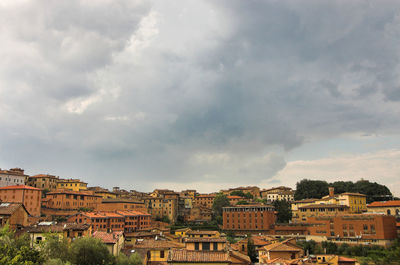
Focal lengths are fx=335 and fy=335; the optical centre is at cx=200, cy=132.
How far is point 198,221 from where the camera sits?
13725 centimetres

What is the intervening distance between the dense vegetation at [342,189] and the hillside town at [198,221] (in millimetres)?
16172

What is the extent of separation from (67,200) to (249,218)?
64.1 metres

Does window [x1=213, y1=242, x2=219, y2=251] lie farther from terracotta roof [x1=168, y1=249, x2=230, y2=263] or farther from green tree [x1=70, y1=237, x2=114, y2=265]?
green tree [x1=70, y1=237, x2=114, y2=265]

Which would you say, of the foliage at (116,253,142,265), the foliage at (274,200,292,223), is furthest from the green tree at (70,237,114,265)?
the foliage at (274,200,292,223)

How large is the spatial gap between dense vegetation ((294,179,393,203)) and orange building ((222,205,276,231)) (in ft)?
115

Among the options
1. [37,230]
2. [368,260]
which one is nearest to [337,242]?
[368,260]

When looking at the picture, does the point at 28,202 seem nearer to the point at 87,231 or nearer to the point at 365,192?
the point at 87,231

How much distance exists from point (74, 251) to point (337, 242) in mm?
79508

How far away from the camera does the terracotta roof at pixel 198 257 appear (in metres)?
29.6

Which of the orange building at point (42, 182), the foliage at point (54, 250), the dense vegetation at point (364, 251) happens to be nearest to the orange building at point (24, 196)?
the orange building at point (42, 182)

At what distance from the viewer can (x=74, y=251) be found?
124 feet

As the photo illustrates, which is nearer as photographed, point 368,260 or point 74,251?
point 74,251

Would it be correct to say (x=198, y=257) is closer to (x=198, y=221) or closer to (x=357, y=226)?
(x=357, y=226)

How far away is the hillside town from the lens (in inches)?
2314
